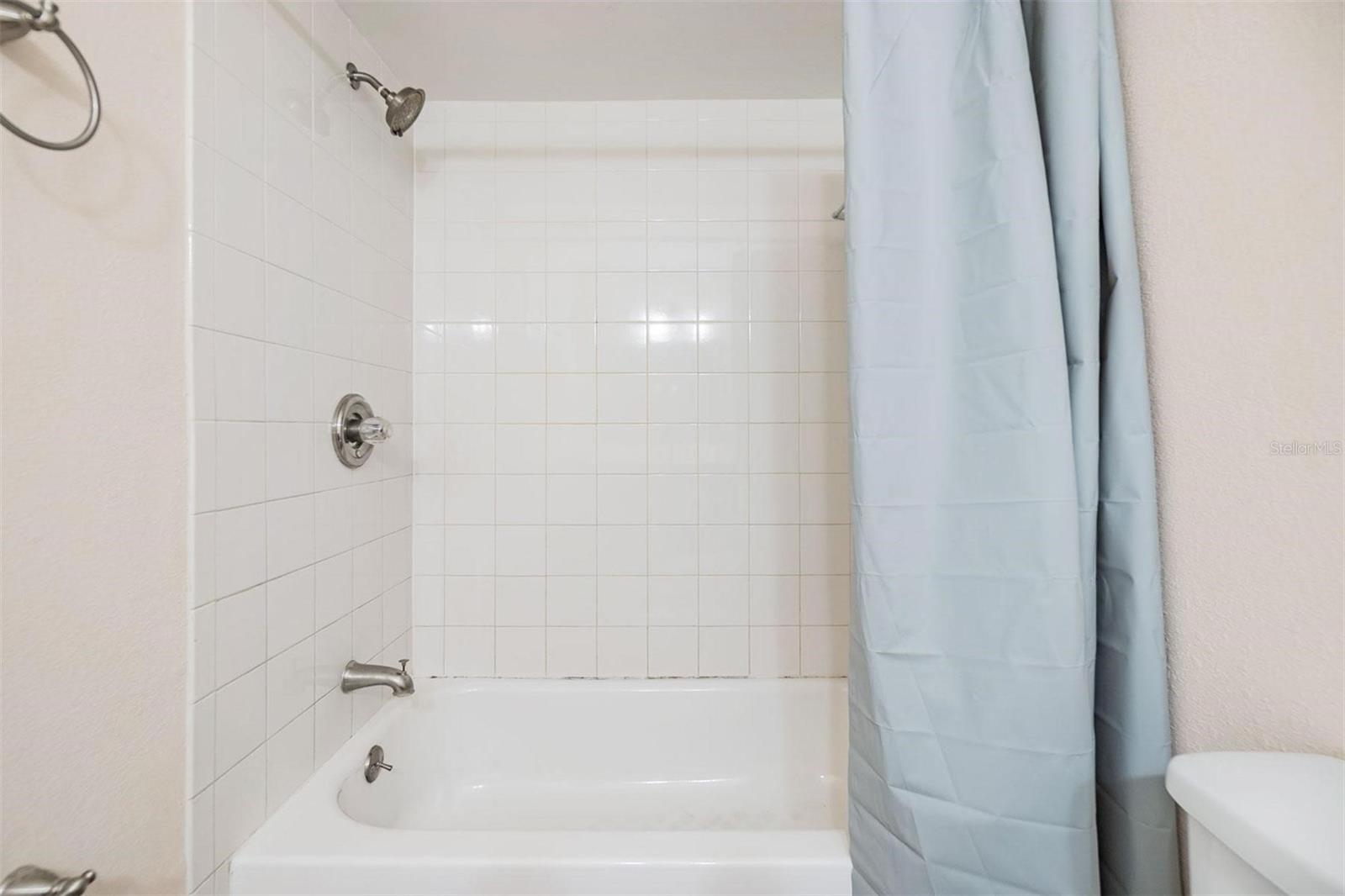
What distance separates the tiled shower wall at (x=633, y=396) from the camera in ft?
5.59

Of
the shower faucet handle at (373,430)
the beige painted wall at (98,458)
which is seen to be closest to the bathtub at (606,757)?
the beige painted wall at (98,458)

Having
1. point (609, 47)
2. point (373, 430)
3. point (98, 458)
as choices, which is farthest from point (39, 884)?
point (609, 47)

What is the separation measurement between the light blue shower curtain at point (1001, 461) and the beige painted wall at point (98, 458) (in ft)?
3.13

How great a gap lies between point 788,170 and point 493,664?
62.7 inches

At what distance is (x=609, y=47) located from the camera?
1484 millimetres

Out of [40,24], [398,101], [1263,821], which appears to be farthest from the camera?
[398,101]

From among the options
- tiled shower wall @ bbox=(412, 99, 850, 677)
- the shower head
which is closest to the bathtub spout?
tiled shower wall @ bbox=(412, 99, 850, 677)

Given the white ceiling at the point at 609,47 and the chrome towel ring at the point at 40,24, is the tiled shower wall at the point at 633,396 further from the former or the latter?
the chrome towel ring at the point at 40,24

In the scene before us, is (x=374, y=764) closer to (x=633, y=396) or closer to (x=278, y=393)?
(x=278, y=393)

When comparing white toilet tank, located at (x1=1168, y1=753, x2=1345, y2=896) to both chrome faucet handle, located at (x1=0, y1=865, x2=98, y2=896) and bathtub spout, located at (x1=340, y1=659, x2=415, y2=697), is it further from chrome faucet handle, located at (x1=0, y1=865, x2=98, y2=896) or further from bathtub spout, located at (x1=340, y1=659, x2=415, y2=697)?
bathtub spout, located at (x1=340, y1=659, x2=415, y2=697)

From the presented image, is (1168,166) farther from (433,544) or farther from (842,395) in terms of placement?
(433,544)

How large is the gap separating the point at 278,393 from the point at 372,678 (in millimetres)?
624

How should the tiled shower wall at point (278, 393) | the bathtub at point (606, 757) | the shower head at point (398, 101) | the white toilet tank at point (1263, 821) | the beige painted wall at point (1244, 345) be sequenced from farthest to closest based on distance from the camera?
the bathtub at point (606, 757) → the shower head at point (398, 101) → the tiled shower wall at point (278, 393) → the beige painted wall at point (1244, 345) → the white toilet tank at point (1263, 821)

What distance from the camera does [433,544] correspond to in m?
1.73
